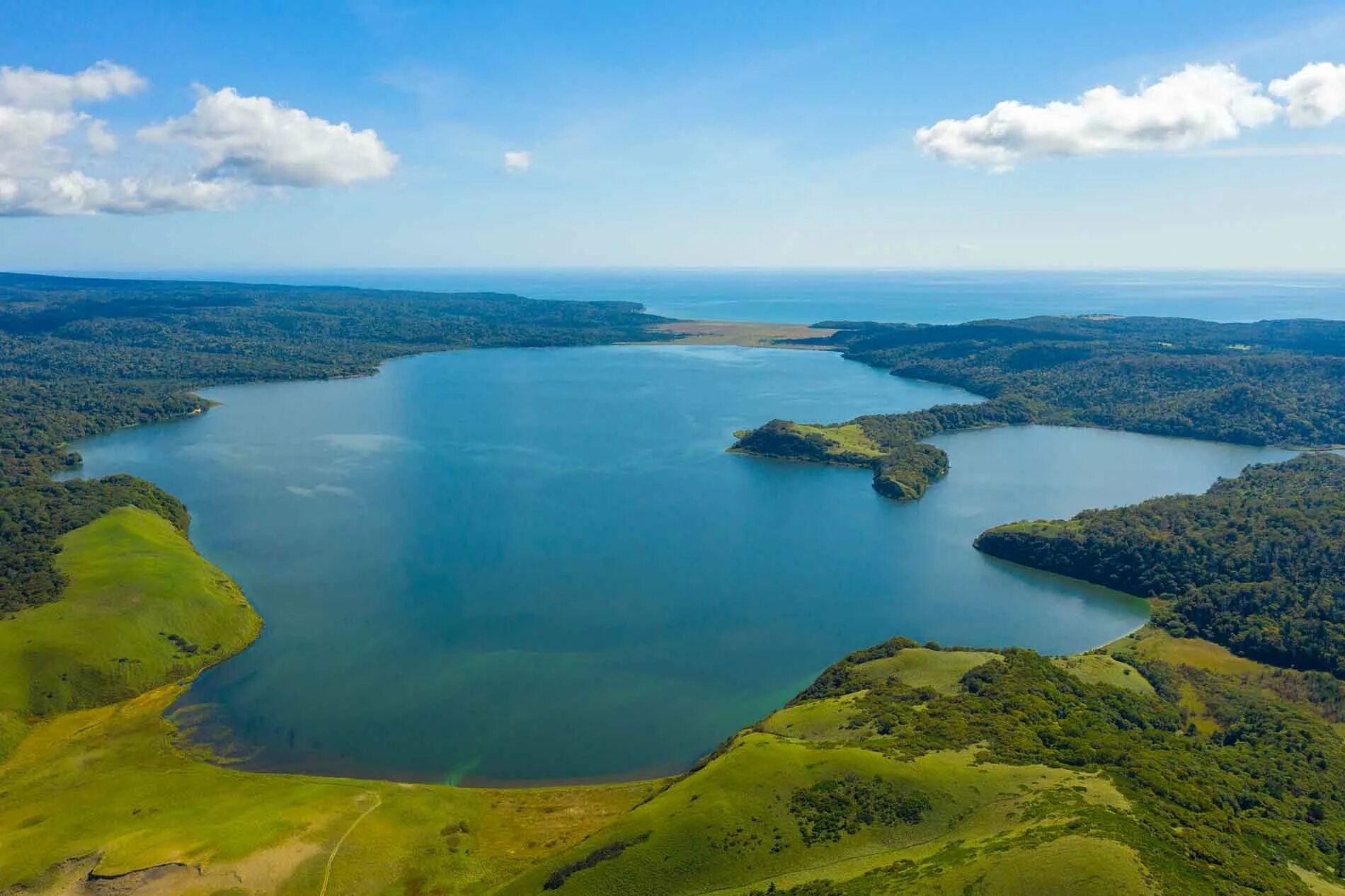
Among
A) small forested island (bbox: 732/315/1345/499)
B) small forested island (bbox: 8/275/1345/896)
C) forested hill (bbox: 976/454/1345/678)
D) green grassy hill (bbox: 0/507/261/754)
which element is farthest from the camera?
small forested island (bbox: 732/315/1345/499)

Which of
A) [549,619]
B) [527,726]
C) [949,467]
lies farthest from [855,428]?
[527,726]

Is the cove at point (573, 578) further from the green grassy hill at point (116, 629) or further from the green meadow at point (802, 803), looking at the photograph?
the green meadow at point (802, 803)

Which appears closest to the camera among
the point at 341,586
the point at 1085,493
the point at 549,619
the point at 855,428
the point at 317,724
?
the point at 317,724

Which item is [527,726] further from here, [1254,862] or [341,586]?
[1254,862]

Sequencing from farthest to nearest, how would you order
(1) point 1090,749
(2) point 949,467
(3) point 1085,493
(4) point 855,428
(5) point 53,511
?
1. (4) point 855,428
2. (2) point 949,467
3. (3) point 1085,493
4. (5) point 53,511
5. (1) point 1090,749

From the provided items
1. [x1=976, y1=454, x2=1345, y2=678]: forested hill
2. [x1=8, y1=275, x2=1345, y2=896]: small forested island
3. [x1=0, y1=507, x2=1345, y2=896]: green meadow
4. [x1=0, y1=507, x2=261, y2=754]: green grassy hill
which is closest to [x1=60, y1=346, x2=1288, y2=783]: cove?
[x1=0, y1=507, x2=261, y2=754]: green grassy hill

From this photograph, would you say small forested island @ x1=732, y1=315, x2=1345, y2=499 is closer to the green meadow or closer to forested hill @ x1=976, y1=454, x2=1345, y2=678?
forested hill @ x1=976, y1=454, x2=1345, y2=678

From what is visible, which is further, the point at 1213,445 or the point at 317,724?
the point at 1213,445
